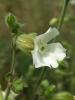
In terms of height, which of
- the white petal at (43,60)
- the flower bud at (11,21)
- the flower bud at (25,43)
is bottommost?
the white petal at (43,60)

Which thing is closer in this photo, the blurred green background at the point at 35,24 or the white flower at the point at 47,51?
the white flower at the point at 47,51

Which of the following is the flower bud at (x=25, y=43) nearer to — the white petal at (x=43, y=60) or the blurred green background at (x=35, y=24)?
the white petal at (x=43, y=60)

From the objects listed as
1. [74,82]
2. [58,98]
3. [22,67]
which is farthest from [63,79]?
[58,98]

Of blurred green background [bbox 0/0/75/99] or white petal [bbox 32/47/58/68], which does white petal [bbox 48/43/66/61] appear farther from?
blurred green background [bbox 0/0/75/99]

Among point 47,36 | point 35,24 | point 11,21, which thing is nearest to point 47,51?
point 47,36

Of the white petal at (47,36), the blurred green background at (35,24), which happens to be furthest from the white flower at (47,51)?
the blurred green background at (35,24)

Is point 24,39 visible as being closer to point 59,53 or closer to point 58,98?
point 59,53

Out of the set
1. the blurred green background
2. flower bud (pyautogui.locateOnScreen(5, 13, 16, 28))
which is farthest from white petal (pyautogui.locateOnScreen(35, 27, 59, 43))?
the blurred green background
